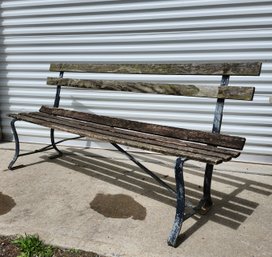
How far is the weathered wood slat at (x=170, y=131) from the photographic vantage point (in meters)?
3.21

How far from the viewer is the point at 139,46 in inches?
204

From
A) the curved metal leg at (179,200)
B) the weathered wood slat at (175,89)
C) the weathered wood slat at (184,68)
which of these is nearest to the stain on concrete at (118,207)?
the curved metal leg at (179,200)

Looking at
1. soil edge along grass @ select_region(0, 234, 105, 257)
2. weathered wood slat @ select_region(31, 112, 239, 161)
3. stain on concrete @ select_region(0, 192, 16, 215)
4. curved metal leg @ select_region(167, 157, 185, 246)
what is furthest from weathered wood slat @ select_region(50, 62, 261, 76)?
soil edge along grass @ select_region(0, 234, 105, 257)

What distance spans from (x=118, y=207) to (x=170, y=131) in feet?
2.88

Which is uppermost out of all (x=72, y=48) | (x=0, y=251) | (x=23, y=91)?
(x=72, y=48)

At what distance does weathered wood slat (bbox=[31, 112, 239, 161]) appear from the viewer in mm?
3055

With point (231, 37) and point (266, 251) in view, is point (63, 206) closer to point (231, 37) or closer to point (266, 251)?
point (266, 251)

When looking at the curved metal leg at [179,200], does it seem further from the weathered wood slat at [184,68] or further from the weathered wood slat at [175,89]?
the weathered wood slat at [184,68]

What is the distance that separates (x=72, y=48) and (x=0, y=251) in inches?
131

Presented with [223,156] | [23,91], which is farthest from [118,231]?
[23,91]

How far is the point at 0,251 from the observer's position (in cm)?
295

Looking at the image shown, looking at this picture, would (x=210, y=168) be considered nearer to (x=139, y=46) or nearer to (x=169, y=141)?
(x=169, y=141)

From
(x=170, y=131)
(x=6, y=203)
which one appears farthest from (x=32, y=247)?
(x=170, y=131)

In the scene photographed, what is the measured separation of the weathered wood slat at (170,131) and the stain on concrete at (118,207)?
0.72 m
